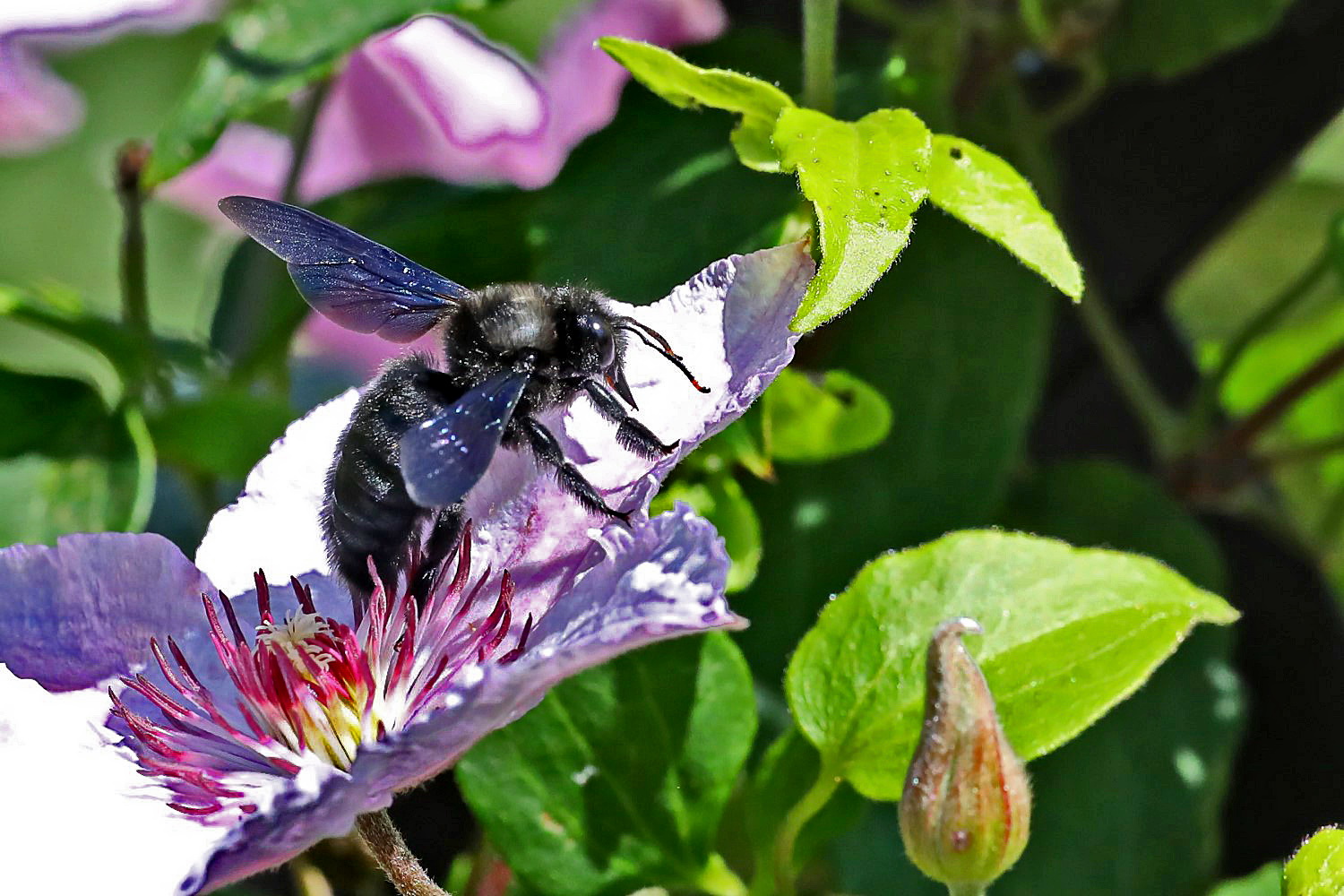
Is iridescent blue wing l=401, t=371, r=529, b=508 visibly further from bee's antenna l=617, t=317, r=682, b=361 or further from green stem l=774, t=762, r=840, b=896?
green stem l=774, t=762, r=840, b=896

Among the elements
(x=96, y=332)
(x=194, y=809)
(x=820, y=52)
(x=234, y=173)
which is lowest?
(x=194, y=809)

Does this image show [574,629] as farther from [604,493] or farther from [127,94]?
[127,94]

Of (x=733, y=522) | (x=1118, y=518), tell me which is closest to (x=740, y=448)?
(x=733, y=522)

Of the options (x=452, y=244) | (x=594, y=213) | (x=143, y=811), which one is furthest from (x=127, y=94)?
(x=143, y=811)

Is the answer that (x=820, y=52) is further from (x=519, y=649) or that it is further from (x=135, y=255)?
(x=135, y=255)

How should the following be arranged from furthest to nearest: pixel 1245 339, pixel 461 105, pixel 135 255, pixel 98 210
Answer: pixel 98 210
pixel 461 105
pixel 1245 339
pixel 135 255

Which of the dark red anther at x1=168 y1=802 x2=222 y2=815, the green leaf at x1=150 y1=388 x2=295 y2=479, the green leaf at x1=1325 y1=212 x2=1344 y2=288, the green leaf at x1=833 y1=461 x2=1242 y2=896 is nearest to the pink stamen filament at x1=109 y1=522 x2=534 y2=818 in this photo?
the dark red anther at x1=168 y1=802 x2=222 y2=815
